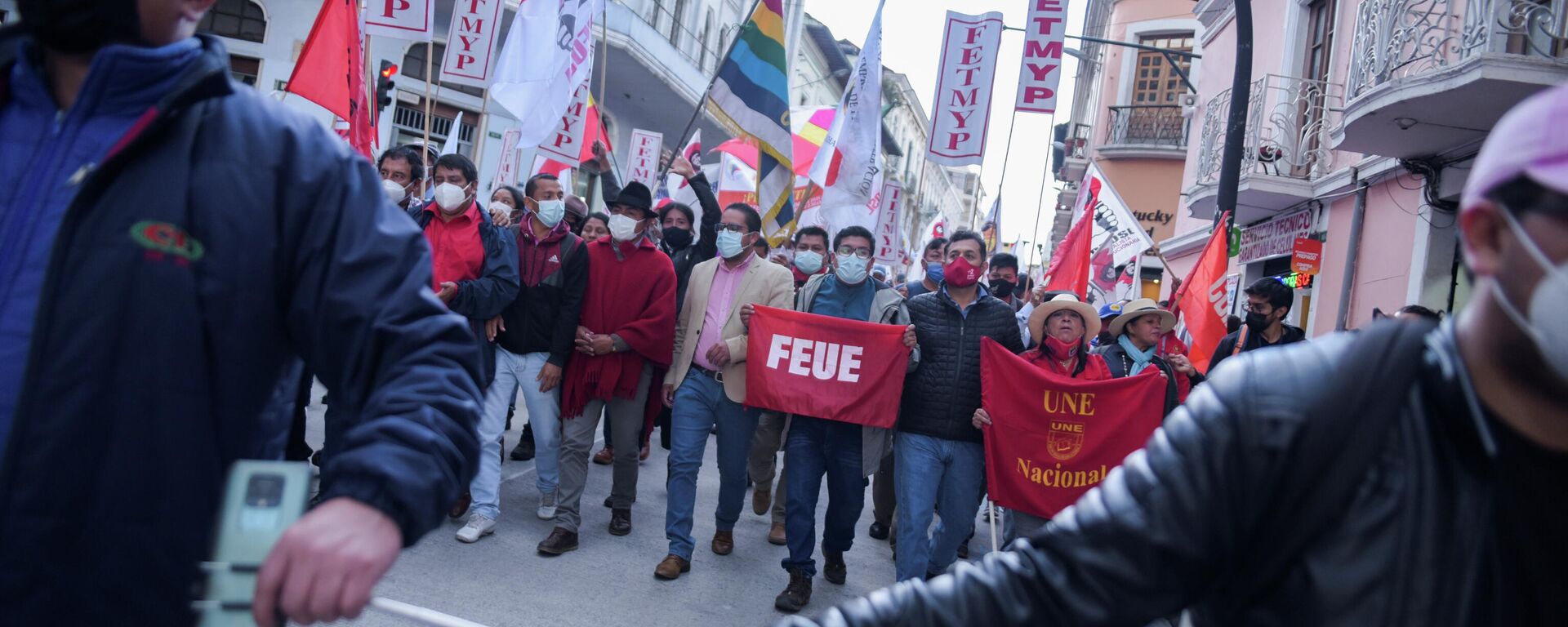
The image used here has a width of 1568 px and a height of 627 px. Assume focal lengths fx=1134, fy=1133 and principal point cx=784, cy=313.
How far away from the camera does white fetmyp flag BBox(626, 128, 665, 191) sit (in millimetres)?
15734

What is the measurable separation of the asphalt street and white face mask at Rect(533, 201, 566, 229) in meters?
1.81

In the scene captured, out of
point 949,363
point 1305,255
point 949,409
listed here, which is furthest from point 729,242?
point 1305,255

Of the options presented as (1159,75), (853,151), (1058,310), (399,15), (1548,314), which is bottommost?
(1548,314)

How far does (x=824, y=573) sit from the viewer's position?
6508 mm

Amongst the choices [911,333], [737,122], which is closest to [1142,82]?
[737,122]

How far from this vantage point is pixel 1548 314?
3.64 feet

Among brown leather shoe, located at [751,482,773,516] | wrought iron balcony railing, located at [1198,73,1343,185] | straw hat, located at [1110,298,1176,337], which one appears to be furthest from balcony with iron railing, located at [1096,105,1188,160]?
brown leather shoe, located at [751,482,773,516]

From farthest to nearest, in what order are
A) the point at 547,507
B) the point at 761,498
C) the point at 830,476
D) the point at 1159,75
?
1. the point at 1159,75
2. the point at 761,498
3. the point at 547,507
4. the point at 830,476

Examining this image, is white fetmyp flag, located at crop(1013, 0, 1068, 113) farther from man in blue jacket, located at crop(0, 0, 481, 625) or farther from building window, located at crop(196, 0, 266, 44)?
building window, located at crop(196, 0, 266, 44)

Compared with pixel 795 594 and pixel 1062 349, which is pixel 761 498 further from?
pixel 1062 349

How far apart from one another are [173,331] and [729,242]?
210 inches

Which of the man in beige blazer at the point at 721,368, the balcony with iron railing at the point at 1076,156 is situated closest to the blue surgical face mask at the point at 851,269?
the man in beige blazer at the point at 721,368

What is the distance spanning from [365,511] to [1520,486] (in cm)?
128

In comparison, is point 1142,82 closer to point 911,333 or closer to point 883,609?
point 911,333
